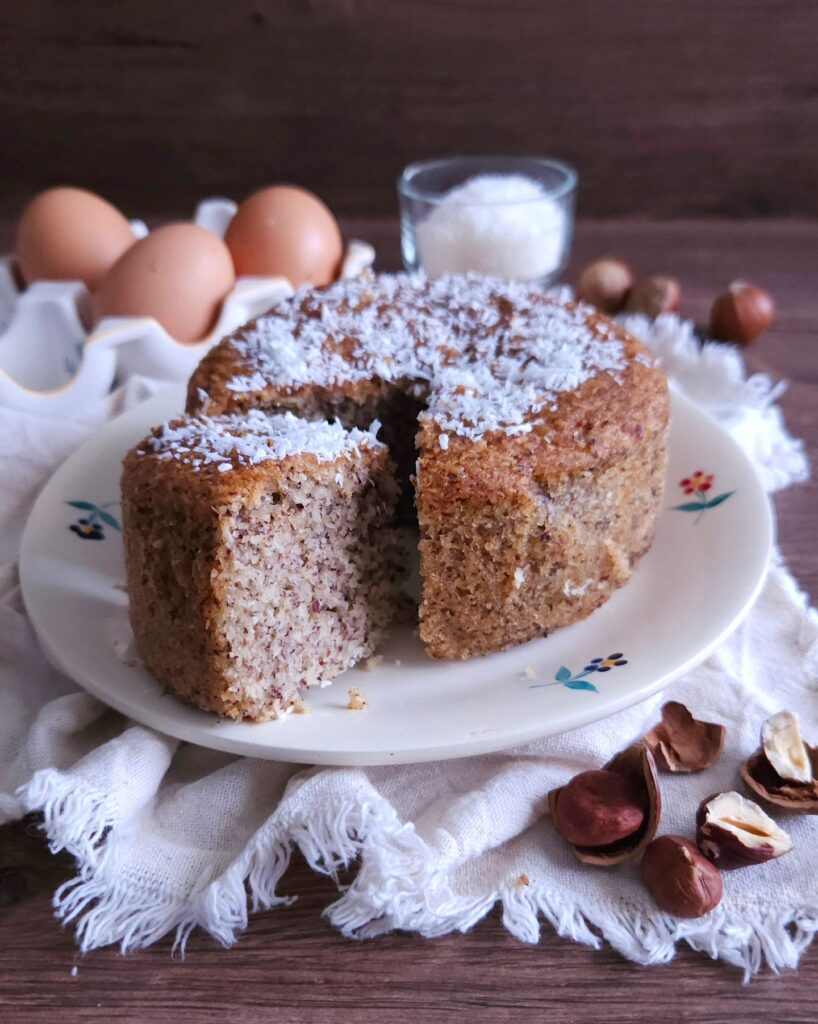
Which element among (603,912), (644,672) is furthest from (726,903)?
(644,672)

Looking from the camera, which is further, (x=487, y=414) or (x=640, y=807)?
(x=487, y=414)

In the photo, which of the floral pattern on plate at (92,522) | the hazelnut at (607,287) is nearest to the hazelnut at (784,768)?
the floral pattern on plate at (92,522)

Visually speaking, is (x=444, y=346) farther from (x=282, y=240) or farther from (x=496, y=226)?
(x=496, y=226)

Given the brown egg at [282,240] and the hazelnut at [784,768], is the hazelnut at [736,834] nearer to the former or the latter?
the hazelnut at [784,768]

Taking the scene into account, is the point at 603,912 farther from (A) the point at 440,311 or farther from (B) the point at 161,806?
(A) the point at 440,311

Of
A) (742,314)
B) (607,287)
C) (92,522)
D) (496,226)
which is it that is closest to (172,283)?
(92,522)

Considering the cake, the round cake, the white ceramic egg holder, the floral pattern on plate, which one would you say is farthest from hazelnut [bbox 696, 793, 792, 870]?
the white ceramic egg holder
